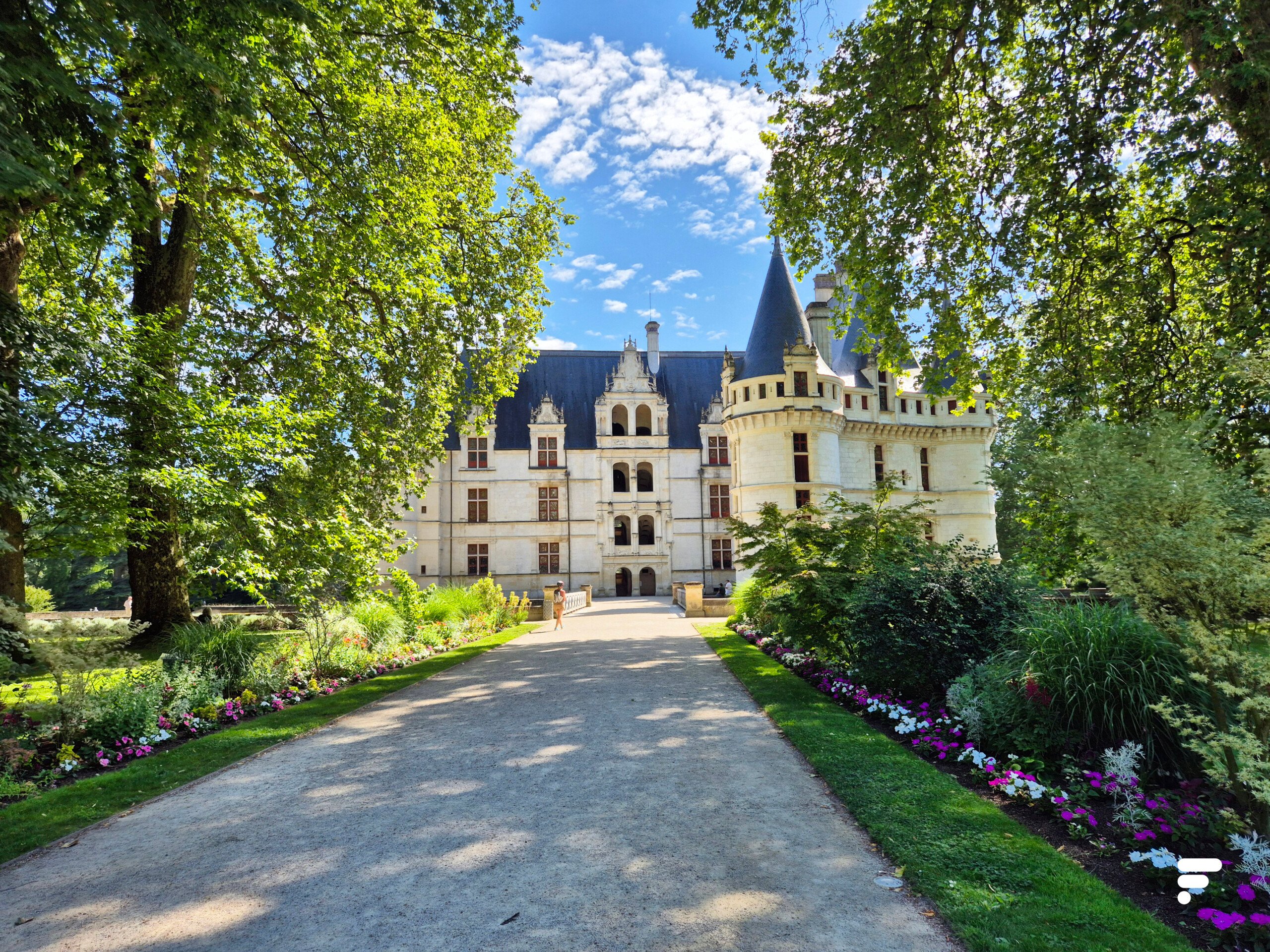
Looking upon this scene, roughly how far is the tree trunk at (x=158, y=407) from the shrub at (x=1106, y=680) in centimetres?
996

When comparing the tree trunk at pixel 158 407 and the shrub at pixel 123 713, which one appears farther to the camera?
the tree trunk at pixel 158 407

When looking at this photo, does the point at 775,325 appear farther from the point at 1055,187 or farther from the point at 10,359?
the point at 10,359

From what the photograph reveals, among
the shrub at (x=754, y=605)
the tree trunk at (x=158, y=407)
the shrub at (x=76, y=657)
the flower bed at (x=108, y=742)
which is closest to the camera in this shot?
the flower bed at (x=108, y=742)

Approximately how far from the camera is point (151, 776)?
6141 mm

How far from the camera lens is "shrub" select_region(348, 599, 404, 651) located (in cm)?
1347

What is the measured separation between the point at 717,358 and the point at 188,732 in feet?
130

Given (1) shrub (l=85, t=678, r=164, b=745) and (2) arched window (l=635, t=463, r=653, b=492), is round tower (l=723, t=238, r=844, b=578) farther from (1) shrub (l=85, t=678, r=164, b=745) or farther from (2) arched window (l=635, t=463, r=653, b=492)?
(1) shrub (l=85, t=678, r=164, b=745)

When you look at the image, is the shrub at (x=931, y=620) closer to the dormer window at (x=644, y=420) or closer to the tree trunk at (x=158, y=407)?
the tree trunk at (x=158, y=407)

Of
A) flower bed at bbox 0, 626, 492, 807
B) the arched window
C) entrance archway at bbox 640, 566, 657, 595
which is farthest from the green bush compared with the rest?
the arched window

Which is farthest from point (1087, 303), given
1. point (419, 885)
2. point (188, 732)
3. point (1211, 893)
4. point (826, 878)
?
point (188, 732)

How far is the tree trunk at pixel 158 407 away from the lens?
29.0ft

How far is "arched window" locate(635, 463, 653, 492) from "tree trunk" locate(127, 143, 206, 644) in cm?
2976

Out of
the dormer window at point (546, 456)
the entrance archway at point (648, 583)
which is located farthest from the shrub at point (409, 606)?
the entrance archway at point (648, 583)

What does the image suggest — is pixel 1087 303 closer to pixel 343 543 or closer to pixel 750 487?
pixel 343 543
